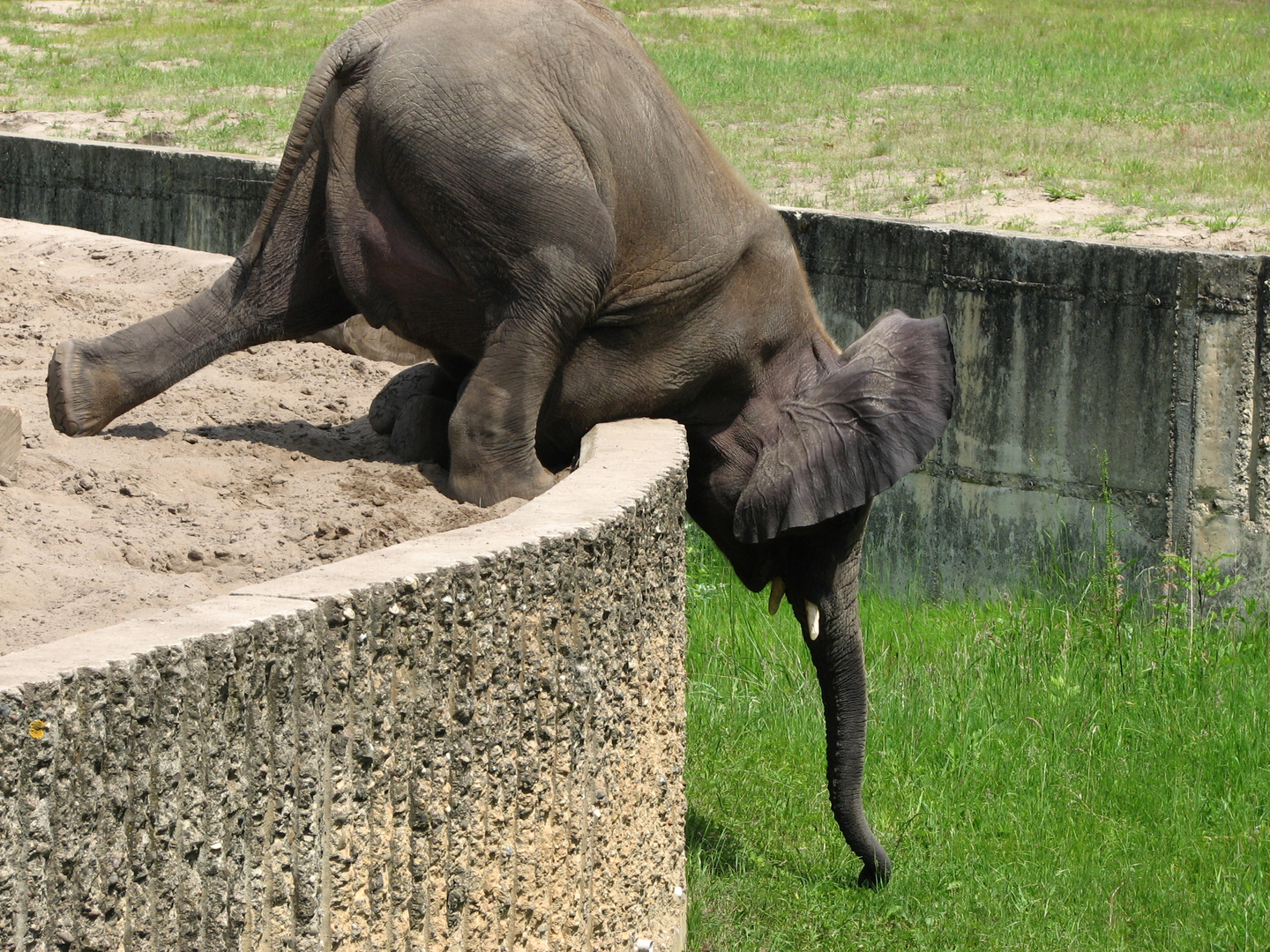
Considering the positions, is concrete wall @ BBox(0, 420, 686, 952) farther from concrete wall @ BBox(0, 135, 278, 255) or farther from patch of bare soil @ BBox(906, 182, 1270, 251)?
Result: concrete wall @ BBox(0, 135, 278, 255)

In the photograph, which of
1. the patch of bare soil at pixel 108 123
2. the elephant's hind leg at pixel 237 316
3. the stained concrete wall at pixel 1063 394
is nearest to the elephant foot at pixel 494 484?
the elephant's hind leg at pixel 237 316

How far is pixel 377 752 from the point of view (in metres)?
2.65

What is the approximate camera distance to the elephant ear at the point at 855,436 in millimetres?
4832

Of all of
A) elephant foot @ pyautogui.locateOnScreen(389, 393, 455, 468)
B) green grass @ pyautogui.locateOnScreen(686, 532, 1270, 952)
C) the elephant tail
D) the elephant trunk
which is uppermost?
the elephant tail

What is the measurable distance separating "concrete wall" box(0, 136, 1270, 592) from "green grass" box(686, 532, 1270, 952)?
616 mm

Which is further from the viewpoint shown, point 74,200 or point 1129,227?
point 74,200

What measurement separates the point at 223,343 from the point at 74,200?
7450mm

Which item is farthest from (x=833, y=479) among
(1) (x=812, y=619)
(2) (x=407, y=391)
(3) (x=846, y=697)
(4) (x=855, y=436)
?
(2) (x=407, y=391)

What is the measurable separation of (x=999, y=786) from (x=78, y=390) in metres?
3.55

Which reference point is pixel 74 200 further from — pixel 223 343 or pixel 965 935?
pixel 965 935

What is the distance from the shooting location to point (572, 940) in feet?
11.3

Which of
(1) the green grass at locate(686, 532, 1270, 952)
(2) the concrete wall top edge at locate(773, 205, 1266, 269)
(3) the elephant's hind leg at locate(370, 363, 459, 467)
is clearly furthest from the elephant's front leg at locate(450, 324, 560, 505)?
(2) the concrete wall top edge at locate(773, 205, 1266, 269)

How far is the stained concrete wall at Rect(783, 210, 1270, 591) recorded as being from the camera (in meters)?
7.60

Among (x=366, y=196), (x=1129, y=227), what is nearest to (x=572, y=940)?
(x=366, y=196)
